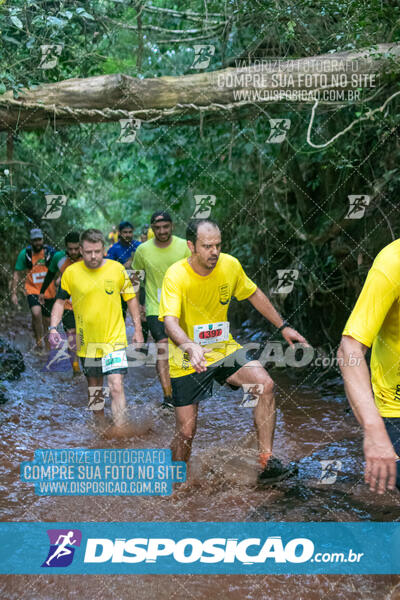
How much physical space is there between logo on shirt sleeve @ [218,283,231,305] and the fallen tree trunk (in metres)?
2.91

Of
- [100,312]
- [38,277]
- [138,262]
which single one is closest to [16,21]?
[138,262]

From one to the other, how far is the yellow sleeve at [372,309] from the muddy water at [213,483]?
4.85 ft

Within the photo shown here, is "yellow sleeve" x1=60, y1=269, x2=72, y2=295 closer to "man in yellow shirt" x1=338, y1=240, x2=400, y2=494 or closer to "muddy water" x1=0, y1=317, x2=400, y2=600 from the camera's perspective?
"muddy water" x1=0, y1=317, x2=400, y2=600

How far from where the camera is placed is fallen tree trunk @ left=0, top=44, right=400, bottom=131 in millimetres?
6836

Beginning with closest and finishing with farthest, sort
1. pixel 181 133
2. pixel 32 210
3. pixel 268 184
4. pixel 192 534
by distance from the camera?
pixel 192 534, pixel 268 184, pixel 181 133, pixel 32 210

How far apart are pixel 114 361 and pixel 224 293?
5.10 ft

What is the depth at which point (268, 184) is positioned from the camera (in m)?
9.36

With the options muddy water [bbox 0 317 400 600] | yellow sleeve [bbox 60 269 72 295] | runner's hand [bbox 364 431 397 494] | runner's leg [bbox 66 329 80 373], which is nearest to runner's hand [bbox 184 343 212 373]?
muddy water [bbox 0 317 400 600]

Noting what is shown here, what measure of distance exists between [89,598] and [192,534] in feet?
2.89

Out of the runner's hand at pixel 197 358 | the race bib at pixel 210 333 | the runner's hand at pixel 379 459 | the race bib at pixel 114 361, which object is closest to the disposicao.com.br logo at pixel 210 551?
the runner's hand at pixel 197 358

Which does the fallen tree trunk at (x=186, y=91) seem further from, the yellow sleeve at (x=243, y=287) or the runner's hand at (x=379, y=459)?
the runner's hand at (x=379, y=459)

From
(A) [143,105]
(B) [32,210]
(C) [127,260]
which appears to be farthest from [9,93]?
(B) [32,210]

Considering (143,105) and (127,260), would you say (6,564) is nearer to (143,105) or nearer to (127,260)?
(143,105)

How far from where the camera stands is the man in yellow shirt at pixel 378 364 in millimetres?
2520
